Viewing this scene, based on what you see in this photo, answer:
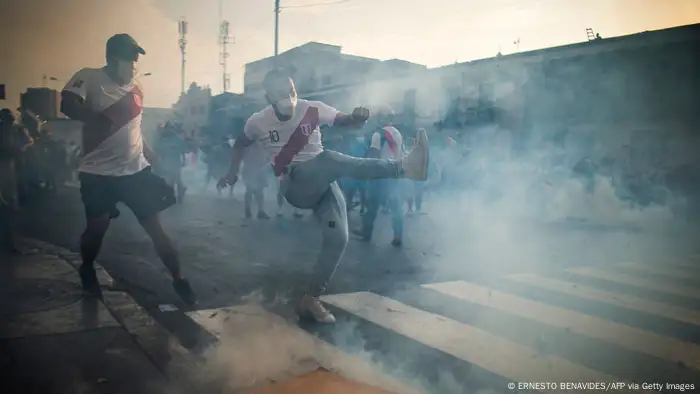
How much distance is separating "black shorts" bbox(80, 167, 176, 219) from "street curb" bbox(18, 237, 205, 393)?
0.93ft

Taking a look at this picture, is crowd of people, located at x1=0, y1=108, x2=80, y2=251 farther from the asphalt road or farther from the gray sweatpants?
the gray sweatpants

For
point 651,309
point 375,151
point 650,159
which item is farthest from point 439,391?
point 650,159

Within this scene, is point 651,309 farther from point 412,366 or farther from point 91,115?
point 91,115

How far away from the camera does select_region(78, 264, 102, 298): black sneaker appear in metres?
2.61

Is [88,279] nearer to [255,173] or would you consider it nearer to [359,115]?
[255,173]

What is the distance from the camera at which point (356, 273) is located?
410 cm

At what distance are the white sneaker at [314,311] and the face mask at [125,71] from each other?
1493 mm

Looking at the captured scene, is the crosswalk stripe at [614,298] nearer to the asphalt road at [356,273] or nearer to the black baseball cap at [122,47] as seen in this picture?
the asphalt road at [356,273]

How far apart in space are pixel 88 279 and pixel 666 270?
4.82m

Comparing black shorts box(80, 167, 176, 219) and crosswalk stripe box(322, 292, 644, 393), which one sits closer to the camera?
black shorts box(80, 167, 176, 219)

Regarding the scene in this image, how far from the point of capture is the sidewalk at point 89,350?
223 centimetres

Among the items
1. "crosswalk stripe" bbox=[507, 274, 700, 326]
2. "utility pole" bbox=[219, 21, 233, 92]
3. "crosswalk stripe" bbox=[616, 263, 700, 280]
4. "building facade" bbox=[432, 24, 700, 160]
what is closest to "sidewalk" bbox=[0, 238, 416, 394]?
"utility pole" bbox=[219, 21, 233, 92]

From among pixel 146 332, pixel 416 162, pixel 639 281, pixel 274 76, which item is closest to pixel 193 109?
pixel 274 76

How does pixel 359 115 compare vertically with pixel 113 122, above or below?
above
